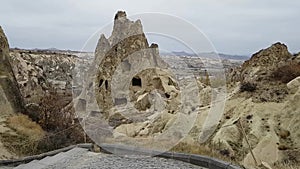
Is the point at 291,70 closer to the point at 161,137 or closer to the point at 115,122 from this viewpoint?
the point at 161,137

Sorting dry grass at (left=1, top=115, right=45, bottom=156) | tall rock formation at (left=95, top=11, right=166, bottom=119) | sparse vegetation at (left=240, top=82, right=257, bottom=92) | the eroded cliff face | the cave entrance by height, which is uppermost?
tall rock formation at (left=95, top=11, right=166, bottom=119)

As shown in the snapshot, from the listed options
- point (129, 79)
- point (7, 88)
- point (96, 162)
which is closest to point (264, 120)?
point (96, 162)

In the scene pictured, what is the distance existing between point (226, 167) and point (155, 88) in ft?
68.7

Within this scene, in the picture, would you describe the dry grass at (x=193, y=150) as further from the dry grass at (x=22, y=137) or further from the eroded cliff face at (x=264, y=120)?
the dry grass at (x=22, y=137)

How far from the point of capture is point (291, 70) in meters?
15.1

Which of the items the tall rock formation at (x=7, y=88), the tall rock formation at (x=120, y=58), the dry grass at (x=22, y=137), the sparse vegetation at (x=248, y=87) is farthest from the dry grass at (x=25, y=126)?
the tall rock formation at (x=120, y=58)

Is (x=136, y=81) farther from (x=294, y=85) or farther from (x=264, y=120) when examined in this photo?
(x=264, y=120)

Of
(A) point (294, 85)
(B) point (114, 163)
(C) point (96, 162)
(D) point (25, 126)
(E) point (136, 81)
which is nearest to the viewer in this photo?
(B) point (114, 163)

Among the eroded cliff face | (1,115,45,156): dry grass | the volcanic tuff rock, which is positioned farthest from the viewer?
the volcanic tuff rock

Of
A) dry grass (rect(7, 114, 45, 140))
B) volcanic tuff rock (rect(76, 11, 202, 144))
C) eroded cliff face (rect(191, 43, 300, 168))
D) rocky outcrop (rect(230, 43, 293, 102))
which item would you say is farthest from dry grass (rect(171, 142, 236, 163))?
volcanic tuff rock (rect(76, 11, 202, 144))

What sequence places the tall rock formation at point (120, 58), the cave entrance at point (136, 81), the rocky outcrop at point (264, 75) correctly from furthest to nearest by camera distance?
the cave entrance at point (136, 81)
the tall rock formation at point (120, 58)
the rocky outcrop at point (264, 75)

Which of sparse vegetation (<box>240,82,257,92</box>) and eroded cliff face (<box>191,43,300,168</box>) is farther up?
sparse vegetation (<box>240,82,257,92</box>)

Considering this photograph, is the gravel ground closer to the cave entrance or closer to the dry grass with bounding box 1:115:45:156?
the dry grass with bounding box 1:115:45:156

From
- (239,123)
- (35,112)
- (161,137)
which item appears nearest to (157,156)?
(161,137)
